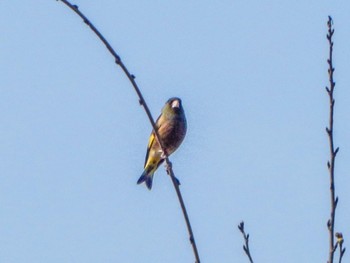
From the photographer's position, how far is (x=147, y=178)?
10023 mm

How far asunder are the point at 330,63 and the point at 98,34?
108cm

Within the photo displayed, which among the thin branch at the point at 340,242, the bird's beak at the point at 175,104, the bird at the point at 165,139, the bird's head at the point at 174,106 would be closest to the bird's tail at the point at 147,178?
the bird at the point at 165,139

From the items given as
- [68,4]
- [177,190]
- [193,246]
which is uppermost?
[68,4]

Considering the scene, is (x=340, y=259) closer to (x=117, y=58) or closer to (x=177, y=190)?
(x=177, y=190)

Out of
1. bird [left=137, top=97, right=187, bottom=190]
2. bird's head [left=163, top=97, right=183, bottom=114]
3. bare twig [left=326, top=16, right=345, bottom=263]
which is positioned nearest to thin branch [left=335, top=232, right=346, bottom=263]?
bare twig [left=326, top=16, right=345, bottom=263]

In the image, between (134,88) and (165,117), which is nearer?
(134,88)

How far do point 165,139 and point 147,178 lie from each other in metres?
0.53

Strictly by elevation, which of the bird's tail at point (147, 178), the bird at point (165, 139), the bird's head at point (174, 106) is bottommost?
the bird's tail at point (147, 178)

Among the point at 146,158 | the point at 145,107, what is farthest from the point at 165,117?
the point at 145,107

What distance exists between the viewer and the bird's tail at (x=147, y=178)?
999 centimetres

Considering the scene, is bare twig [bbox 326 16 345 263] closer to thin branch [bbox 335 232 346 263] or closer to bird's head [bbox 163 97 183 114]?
thin branch [bbox 335 232 346 263]

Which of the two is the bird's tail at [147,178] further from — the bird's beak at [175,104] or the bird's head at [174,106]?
the bird's beak at [175,104]

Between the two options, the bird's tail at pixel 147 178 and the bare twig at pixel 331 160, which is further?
the bird's tail at pixel 147 178

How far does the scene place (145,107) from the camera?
4.08 metres
